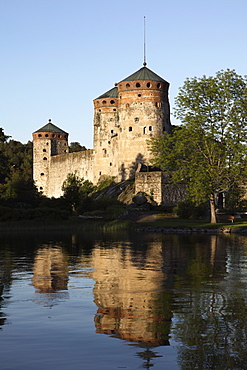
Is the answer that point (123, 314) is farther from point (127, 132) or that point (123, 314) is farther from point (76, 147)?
point (76, 147)

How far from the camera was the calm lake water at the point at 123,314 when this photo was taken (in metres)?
7.51

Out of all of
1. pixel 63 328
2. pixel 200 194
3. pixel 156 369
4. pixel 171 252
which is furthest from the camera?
pixel 200 194

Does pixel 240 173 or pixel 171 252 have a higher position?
pixel 240 173

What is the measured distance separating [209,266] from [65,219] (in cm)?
2694

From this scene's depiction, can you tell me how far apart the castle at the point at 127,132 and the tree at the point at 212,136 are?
572 inches

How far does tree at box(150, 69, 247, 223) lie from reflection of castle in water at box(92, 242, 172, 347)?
2118cm

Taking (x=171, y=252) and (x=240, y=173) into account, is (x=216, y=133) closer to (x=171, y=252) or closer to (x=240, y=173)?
(x=240, y=173)

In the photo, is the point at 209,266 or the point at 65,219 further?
the point at 65,219

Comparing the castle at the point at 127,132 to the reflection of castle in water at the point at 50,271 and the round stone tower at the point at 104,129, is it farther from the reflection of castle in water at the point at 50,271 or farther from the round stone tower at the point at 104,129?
the reflection of castle in water at the point at 50,271

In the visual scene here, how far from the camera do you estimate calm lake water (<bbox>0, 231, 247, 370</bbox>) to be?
751 cm

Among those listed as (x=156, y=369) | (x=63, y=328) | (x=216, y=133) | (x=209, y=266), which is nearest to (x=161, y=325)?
(x=63, y=328)

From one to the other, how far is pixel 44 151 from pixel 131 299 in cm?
7712

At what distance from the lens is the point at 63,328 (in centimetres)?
916

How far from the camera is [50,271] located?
1666 centimetres
